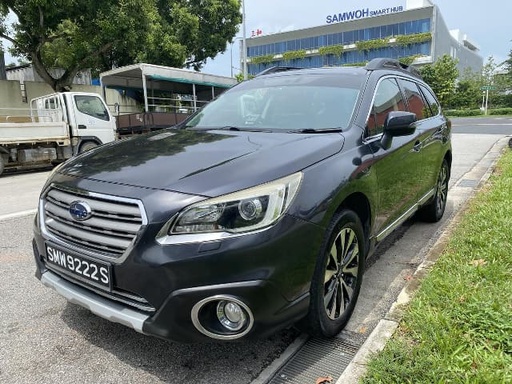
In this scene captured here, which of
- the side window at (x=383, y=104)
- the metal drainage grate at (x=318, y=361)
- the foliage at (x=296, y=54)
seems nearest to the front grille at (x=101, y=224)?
the metal drainage grate at (x=318, y=361)

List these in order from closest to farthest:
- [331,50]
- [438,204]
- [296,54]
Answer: [438,204], [331,50], [296,54]

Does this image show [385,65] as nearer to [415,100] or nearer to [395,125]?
[415,100]

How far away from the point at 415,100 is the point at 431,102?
741 mm

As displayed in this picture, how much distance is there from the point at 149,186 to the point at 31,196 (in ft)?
20.9

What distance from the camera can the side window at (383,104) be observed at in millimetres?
3139

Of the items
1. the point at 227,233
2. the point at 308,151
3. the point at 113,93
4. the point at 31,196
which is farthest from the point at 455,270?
the point at 113,93

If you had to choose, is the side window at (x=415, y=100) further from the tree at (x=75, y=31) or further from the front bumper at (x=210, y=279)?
the tree at (x=75, y=31)

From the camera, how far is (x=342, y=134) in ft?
9.22

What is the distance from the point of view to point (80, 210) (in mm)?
2223

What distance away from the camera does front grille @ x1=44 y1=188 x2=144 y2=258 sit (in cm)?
205

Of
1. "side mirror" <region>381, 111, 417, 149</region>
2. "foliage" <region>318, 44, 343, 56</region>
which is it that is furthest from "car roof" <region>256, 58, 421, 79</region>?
"foliage" <region>318, 44, 343, 56</region>

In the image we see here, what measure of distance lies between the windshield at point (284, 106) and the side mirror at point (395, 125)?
0.93ft

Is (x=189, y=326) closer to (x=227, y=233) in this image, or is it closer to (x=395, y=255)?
(x=227, y=233)

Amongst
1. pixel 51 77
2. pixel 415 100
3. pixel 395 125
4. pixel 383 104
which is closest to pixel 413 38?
pixel 51 77
